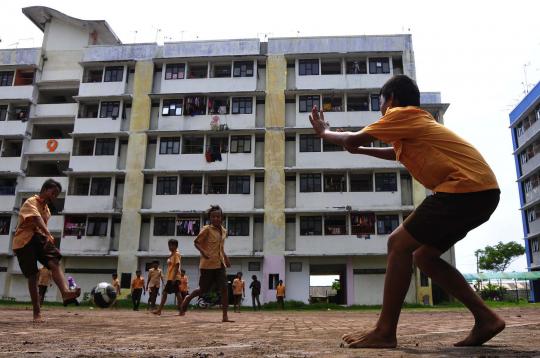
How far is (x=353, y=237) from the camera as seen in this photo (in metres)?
27.8

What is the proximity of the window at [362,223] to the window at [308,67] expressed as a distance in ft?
31.8

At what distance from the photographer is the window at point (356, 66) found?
1214 inches

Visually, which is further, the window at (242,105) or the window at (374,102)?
the window at (242,105)

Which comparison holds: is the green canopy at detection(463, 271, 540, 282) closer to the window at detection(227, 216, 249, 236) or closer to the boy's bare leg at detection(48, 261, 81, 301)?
the window at detection(227, 216, 249, 236)

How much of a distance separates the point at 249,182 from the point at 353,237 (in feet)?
23.4

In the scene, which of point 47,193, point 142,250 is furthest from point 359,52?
point 47,193

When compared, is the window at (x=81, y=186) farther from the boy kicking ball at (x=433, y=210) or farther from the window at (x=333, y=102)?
the boy kicking ball at (x=433, y=210)

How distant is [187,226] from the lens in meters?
29.0

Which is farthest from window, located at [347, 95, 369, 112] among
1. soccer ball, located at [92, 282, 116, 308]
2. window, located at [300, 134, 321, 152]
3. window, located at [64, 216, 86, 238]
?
soccer ball, located at [92, 282, 116, 308]

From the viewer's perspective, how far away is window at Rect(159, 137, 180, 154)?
30.6 m

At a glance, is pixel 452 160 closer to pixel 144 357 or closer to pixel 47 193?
pixel 144 357

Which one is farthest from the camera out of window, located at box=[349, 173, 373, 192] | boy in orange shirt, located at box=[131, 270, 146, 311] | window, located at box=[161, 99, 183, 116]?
window, located at box=[161, 99, 183, 116]

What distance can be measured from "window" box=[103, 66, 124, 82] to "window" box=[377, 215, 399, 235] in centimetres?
1931

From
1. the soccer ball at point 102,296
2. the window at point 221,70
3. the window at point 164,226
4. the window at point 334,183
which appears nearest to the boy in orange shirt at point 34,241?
the soccer ball at point 102,296
